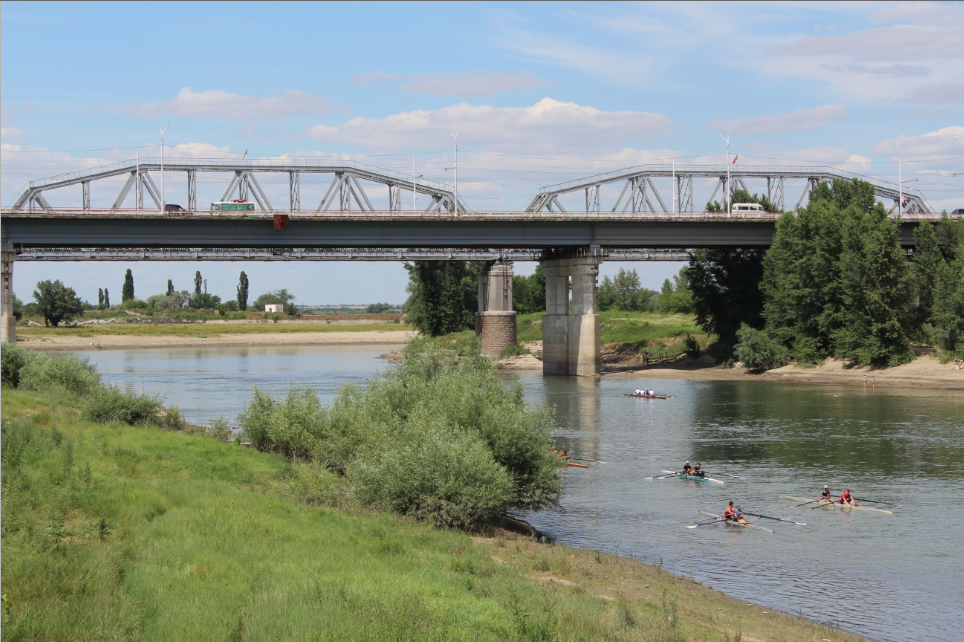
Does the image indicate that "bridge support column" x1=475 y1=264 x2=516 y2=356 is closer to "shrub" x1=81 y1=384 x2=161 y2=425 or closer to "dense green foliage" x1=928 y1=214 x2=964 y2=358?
"dense green foliage" x1=928 y1=214 x2=964 y2=358

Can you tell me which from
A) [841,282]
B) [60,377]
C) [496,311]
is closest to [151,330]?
[496,311]

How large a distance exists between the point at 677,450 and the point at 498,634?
32577 mm

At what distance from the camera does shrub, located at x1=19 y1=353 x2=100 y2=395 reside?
49.6m

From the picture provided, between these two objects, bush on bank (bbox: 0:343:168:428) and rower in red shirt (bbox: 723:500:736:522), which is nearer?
rower in red shirt (bbox: 723:500:736:522)

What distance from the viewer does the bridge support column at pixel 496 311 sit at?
382ft

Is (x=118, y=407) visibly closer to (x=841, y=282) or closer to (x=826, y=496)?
(x=826, y=496)

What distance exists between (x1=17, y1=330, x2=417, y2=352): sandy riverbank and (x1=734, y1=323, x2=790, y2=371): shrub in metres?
66.3

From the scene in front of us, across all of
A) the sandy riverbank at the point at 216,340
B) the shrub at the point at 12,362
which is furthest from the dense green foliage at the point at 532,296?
the shrub at the point at 12,362

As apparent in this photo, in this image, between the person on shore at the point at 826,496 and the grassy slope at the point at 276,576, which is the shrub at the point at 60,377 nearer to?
the grassy slope at the point at 276,576

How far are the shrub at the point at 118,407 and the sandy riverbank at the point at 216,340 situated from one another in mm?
100453

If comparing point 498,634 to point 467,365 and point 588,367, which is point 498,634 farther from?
point 588,367

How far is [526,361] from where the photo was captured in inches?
4360

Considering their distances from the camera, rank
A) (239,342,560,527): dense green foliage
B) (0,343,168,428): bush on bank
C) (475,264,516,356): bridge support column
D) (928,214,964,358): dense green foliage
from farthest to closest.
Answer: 1. (475,264,516,356): bridge support column
2. (928,214,964,358): dense green foliage
3. (0,343,168,428): bush on bank
4. (239,342,560,527): dense green foliage

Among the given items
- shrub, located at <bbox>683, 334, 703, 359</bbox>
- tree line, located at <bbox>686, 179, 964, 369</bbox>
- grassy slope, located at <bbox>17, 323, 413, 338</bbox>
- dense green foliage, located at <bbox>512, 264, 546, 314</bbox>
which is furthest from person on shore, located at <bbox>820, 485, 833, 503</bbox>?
grassy slope, located at <bbox>17, 323, 413, 338</bbox>
